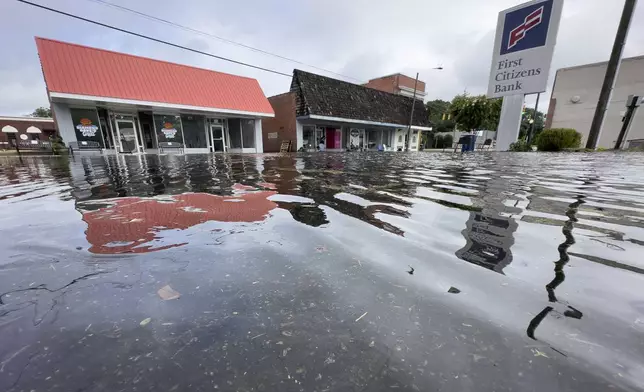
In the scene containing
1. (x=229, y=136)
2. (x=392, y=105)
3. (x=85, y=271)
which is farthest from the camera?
(x=392, y=105)

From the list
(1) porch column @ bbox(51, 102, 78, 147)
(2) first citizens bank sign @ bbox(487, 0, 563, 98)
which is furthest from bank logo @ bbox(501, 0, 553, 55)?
(1) porch column @ bbox(51, 102, 78, 147)

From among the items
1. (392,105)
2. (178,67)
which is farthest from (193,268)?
(392,105)

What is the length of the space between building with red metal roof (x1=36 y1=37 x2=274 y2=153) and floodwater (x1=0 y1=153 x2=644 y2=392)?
13.9m

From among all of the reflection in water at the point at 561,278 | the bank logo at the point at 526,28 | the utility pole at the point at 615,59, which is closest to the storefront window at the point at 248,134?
the bank logo at the point at 526,28

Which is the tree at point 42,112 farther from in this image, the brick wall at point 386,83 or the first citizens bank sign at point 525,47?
the first citizens bank sign at point 525,47

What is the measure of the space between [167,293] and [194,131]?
1817 centimetres

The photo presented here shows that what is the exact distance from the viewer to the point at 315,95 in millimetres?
20016

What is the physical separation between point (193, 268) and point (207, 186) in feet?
9.08

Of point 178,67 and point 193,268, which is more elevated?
point 178,67

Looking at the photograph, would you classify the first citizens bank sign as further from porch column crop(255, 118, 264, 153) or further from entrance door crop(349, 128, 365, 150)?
porch column crop(255, 118, 264, 153)

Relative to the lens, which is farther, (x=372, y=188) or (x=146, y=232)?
(x=372, y=188)

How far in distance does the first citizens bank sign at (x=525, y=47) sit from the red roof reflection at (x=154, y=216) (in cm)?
1708

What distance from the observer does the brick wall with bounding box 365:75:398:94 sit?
33.7m

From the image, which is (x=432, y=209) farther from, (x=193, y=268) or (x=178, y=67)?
(x=178, y=67)
